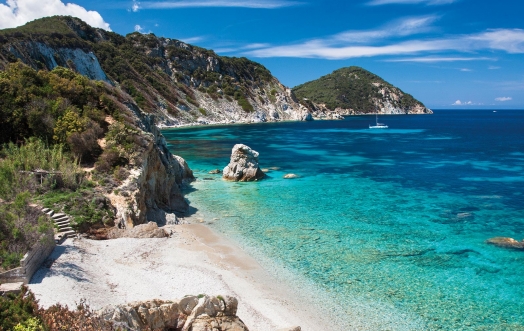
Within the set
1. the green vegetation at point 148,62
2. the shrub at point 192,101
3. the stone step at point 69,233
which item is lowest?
the stone step at point 69,233

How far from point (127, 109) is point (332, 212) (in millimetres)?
19956

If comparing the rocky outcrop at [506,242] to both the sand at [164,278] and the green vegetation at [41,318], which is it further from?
the green vegetation at [41,318]

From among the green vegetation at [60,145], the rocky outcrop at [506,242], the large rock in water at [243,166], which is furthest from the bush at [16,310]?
the large rock in water at [243,166]

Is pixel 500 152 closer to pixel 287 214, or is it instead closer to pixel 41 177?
pixel 287 214

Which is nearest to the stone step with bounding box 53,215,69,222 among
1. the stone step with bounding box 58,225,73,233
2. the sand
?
the stone step with bounding box 58,225,73,233

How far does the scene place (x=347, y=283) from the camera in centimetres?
1702

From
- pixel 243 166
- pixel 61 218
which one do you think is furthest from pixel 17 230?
pixel 243 166

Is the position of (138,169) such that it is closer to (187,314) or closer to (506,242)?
(187,314)

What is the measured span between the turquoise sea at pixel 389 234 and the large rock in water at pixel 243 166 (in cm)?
155

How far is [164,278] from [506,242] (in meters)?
18.6

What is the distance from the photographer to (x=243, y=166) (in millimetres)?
38969

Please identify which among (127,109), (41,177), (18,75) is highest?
(18,75)

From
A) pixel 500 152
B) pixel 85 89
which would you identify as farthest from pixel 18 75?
pixel 500 152

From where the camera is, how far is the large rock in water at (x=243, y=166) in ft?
127
